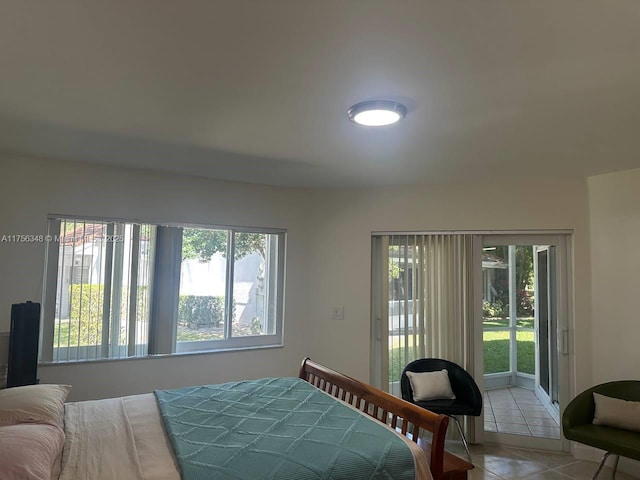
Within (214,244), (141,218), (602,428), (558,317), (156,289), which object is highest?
(141,218)

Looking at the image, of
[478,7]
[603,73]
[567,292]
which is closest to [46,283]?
[478,7]

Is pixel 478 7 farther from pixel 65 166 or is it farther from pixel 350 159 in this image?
pixel 65 166

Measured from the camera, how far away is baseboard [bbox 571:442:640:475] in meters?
3.32

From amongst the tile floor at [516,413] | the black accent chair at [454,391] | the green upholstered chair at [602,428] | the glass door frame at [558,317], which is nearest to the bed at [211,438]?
the black accent chair at [454,391]

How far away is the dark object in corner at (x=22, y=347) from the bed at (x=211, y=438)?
19.6 inches

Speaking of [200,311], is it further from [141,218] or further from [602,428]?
[602,428]

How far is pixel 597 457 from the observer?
355 cm

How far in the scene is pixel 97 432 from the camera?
6.97 feet

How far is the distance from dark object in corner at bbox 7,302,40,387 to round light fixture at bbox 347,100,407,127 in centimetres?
234

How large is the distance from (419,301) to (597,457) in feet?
6.10

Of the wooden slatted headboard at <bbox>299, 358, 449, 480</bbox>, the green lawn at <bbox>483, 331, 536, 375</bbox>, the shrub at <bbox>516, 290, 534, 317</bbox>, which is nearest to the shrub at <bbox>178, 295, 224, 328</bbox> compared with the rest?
the wooden slatted headboard at <bbox>299, 358, 449, 480</bbox>

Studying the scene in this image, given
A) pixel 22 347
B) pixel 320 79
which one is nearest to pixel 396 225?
pixel 320 79

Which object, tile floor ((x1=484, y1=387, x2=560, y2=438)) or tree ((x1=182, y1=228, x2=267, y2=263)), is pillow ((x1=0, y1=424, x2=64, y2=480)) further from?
tile floor ((x1=484, y1=387, x2=560, y2=438))

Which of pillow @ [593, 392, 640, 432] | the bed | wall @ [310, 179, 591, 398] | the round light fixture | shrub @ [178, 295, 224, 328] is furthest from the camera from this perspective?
shrub @ [178, 295, 224, 328]
